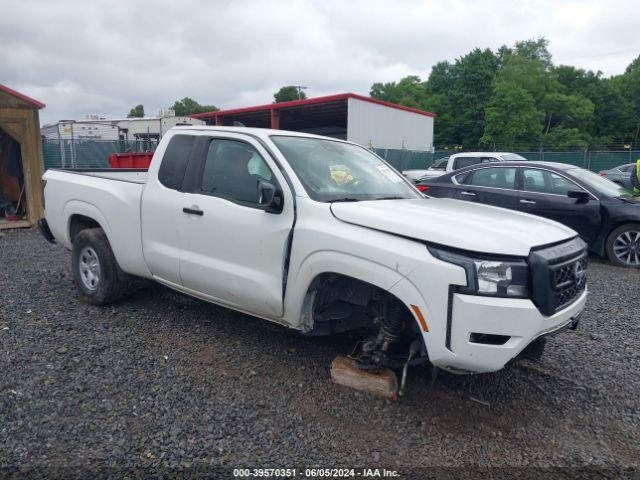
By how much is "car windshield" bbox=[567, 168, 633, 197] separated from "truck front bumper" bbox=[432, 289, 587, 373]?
5973 mm

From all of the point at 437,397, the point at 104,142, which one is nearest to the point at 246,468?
the point at 437,397

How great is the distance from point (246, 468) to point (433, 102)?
224 feet

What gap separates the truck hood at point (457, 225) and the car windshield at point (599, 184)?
5091 mm

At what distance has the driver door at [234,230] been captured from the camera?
3.59 m

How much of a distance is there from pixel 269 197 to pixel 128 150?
637 inches

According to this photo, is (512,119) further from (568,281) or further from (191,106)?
(191,106)

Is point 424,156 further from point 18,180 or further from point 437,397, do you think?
point 437,397

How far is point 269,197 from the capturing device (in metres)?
3.44

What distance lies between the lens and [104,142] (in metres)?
17.0

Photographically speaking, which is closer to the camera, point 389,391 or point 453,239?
point 453,239

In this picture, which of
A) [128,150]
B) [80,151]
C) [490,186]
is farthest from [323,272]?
[128,150]

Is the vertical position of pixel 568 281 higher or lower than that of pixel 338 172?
lower

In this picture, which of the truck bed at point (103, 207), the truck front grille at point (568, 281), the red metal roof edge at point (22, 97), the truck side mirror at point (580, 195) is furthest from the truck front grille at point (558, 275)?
the red metal roof edge at point (22, 97)

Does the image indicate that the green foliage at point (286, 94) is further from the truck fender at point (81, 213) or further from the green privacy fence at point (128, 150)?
the truck fender at point (81, 213)
